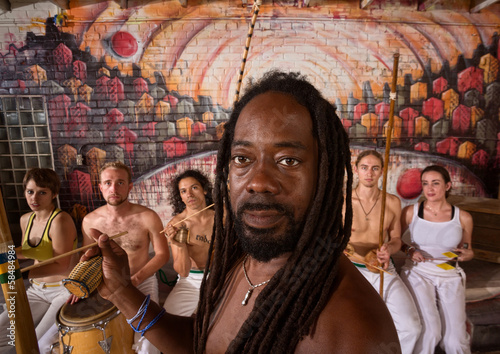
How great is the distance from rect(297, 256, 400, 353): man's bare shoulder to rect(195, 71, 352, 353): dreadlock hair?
1.2 inches

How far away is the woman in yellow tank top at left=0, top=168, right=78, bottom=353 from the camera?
2709mm

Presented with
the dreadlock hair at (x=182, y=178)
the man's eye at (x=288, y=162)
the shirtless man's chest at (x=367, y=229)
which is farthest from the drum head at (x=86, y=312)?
the shirtless man's chest at (x=367, y=229)

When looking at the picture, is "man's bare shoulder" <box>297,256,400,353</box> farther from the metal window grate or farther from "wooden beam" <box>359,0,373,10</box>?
the metal window grate

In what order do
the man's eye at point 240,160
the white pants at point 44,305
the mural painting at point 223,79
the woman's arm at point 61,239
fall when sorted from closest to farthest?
the man's eye at point 240,160 < the white pants at point 44,305 < the woman's arm at point 61,239 < the mural painting at point 223,79

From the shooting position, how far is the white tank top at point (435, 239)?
9.48 feet

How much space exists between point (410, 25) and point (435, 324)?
508 centimetres

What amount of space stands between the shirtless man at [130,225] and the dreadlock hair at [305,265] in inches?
74.7

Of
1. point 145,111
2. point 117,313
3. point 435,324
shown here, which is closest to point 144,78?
point 145,111

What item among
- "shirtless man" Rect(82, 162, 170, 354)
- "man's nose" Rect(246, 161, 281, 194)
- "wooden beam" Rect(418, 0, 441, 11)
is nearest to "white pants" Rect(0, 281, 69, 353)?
"shirtless man" Rect(82, 162, 170, 354)

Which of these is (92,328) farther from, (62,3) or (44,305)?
(62,3)

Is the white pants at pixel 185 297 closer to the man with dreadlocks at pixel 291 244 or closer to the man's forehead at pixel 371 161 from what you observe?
the man with dreadlocks at pixel 291 244

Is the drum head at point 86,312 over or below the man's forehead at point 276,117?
below

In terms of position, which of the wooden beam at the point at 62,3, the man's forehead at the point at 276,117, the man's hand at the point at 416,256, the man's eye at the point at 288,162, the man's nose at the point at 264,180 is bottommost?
the man's hand at the point at 416,256

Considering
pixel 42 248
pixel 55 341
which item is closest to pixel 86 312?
pixel 55 341
